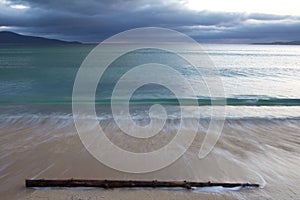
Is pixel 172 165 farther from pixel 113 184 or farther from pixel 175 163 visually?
pixel 113 184

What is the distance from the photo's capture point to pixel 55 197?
4828 millimetres

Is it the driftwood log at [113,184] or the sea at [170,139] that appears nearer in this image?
the driftwood log at [113,184]

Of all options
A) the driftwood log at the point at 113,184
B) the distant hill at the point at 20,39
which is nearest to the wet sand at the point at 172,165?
the driftwood log at the point at 113,184

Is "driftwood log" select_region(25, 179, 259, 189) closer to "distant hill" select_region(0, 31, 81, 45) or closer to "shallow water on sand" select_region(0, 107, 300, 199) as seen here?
"shallow water on sand" select_region(0, 107, 300, 199)

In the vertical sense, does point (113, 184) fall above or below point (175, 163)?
above

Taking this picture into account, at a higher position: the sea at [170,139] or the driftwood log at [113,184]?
the driftwood log at [113,184]

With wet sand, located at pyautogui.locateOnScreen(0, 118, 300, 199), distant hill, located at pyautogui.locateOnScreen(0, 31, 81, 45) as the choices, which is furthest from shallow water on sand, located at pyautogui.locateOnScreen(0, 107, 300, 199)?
distant hill, located at pyautogui.locateOnScreen(0, 31, 81, 45)

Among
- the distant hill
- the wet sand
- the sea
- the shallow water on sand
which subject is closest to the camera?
the wet sand

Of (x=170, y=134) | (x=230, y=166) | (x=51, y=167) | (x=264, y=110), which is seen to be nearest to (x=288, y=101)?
(x=264, y=110)

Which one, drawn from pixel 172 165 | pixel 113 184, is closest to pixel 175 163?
pixel 172 165

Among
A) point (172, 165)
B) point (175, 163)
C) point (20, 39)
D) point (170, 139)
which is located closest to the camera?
point (172, 165)

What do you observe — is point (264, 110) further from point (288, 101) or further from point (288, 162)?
point (288, 162)

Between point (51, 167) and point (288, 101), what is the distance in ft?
48.1

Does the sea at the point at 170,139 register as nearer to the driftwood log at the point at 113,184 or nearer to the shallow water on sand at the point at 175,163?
the shallow water on sand at the point at 175,163
